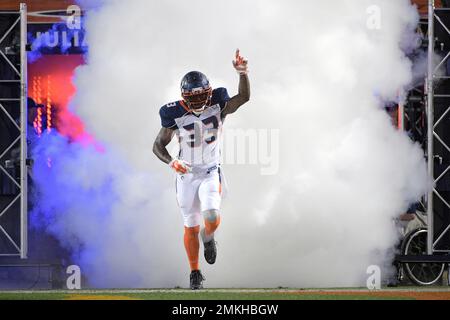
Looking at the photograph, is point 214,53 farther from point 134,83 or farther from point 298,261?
point 298,261

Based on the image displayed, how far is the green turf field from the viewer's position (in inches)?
525

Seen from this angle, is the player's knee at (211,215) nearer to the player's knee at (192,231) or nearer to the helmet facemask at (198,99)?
the player's knee at (192,231)

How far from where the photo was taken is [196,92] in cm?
1513

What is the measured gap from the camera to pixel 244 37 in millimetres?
15742

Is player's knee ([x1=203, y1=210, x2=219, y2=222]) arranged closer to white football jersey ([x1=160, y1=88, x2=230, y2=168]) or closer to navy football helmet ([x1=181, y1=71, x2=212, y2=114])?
white football jersey ([x1=160, y1=88, x2=230, y2=168])

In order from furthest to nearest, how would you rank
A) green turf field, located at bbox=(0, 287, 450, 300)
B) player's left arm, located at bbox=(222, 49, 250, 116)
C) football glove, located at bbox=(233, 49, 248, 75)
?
player's left arm, located at bbox=(222, 49, 250, 116), football glove, located at bbox=(233, 49, 248, 75), green turf field, located at bbox=(0, 287, 450, 300)

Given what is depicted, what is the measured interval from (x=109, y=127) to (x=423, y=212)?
4.58 m

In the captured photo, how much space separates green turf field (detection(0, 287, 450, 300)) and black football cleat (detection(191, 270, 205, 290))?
0.31 m

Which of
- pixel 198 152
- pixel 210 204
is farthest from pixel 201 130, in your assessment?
pixel 210 204

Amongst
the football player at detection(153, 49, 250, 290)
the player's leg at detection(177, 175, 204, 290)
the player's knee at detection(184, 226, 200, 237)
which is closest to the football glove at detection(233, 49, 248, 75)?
the football player at detection(153, 49, 250, 290)

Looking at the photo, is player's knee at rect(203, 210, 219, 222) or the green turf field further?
player's knee at rect(203, 210, 219, 222)

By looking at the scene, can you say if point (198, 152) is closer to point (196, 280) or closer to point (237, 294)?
point (196, 280)

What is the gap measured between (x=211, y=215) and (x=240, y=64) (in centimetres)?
199

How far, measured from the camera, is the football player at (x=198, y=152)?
49.9ft
